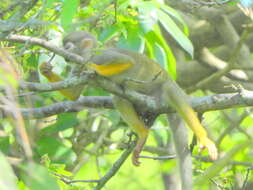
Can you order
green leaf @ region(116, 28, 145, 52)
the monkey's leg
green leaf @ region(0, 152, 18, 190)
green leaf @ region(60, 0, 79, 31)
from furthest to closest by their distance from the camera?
the monkey's leg
green leaf @ region(116, 28, 145, 52)
green leaf @ region(60, 0, 79, 31)
green leaf @ region(0, 152, 18, 190)

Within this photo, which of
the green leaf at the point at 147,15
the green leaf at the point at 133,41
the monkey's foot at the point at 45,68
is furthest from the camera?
the monkey's foot at the point at 45,68

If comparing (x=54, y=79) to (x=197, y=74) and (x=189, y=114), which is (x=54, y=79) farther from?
(x=197, y=74)

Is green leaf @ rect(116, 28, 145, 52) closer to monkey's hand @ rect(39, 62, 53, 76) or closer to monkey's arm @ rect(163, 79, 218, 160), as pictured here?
monkey's arm @ rect(163, 79, 218, 160)

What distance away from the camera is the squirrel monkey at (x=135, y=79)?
12.4 feet

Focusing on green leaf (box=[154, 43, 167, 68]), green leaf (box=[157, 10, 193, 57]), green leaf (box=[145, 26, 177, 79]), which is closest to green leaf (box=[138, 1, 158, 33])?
green leaf (box=[157, 10, 193, 57])

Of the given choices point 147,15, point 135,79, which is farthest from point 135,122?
point 147,15

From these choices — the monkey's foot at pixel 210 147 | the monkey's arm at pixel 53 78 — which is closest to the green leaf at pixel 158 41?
the monkey's foot at pixel 210 147

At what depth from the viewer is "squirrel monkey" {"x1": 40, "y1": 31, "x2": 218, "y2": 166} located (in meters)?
3.77

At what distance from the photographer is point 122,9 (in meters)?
3.23

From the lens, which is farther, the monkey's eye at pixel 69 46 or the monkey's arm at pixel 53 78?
the monkey's eye at pixel 69 46

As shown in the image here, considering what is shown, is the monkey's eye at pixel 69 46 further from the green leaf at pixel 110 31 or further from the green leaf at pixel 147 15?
the green leaf at pixel 147 15

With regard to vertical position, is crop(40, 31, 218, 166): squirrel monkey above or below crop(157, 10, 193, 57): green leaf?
below

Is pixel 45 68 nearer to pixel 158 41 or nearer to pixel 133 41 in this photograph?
pixel 133 41

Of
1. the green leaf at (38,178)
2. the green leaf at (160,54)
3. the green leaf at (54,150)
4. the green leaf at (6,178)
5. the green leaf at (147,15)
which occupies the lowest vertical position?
the green leaf at (54,150)
